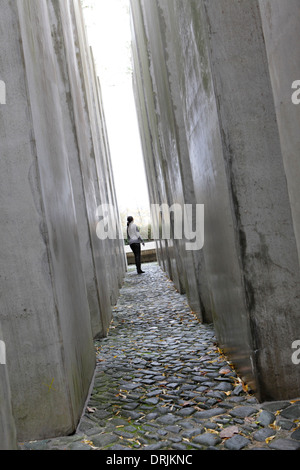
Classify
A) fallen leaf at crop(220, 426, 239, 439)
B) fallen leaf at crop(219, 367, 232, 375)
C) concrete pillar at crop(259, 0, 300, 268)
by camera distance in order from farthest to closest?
fallen leaf at crop(219, 367, 232, 375) < fallen leaf at crop(220, 426, 239, 439) < concrete pillar at crop(259, 0, 300, 268)

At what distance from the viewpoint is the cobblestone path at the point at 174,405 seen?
3.62 m

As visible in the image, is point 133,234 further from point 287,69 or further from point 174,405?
point 287,69

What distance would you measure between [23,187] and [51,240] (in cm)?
49

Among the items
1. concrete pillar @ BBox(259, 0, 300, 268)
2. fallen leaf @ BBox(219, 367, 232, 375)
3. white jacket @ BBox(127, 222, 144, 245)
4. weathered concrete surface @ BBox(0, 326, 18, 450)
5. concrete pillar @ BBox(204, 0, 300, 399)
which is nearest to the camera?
weathered concrete surface @ BBox(0, 326, 18, 450)

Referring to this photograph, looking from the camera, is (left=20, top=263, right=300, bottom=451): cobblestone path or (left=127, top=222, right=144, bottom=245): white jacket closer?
(left=20, top=263, right=300, bottom=451): cobblestone path

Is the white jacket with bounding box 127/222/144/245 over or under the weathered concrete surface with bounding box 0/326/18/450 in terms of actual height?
over

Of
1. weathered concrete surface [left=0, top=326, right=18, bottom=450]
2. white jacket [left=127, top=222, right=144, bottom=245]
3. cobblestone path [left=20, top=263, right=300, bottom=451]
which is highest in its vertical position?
white jacket [left=127, top=222, right=144, bottom=245]

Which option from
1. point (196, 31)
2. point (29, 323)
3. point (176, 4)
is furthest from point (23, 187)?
point (176, 4)

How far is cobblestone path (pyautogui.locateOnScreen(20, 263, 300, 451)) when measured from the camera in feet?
11.9

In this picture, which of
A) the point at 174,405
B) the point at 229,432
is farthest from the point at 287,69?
the point at 174,405

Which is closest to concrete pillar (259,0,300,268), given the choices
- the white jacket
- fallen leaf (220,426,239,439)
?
fallen leaf (220,426,239,439)

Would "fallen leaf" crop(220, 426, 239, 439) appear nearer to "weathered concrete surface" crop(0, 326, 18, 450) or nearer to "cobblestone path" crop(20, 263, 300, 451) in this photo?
"cobblestone path" crop(20, 263, 300, 451)

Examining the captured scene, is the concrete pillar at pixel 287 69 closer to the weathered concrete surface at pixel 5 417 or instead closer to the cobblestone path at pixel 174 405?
the weathered concrete surface at pixel 5 417

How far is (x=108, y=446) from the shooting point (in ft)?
12.3
